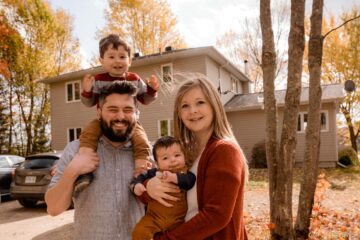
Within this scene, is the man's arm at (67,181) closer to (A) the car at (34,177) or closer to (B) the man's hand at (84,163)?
(B) the man's hand at (84,163)

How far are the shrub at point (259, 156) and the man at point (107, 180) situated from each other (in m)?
16.2

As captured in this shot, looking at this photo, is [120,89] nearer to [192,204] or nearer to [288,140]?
[192,204]

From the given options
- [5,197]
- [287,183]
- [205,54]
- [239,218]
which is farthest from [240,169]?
[205,54]

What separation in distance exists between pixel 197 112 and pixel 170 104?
15.9 meters

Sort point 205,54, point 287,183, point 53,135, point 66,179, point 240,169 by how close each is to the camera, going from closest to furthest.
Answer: point 240,169 < point 66,179 < point 287,183 < point 205,54 < point 53,135

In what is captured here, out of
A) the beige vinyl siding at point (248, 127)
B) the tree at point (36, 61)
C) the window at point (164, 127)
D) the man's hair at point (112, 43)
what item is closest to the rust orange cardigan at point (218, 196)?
the man's hair at point (112, 43)

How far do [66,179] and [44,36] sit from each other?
94.7 ft

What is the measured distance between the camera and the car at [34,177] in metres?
9.40

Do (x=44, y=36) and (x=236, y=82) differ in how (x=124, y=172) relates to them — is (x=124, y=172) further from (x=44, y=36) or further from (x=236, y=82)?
(x=44, y=36)

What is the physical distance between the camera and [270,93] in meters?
4.89

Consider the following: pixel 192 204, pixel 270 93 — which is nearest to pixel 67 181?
pixel 192 204

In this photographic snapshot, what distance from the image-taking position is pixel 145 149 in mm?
2557

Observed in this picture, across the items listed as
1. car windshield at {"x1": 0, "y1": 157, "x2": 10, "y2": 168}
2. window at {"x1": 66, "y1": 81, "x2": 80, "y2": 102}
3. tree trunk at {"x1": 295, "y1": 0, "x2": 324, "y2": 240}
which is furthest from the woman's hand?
window at {"x1": 66, "y1": 81, "x2": 80, "y2": 102}

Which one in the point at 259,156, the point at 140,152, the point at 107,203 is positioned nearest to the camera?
the point at 107,203
